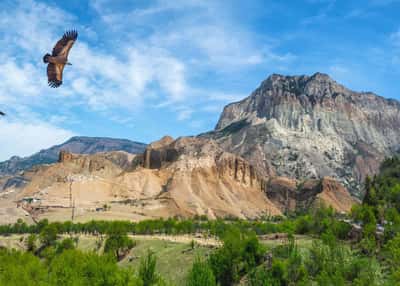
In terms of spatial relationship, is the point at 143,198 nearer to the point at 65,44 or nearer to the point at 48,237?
the point at 48,237

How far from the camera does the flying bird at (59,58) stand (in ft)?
52.4

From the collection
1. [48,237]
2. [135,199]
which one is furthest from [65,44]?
[135,199]

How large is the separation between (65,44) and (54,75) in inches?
59.0

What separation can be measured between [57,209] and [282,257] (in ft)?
375

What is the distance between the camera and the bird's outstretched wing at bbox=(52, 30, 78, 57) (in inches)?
653

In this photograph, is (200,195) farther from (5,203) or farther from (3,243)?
(3,243)

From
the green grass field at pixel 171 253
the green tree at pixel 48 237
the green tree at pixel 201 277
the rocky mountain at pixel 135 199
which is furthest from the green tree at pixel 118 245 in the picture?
the rocky mountain at pixel 135 199

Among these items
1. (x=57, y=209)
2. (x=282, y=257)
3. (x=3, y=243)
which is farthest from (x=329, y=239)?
(x=57, y=209)

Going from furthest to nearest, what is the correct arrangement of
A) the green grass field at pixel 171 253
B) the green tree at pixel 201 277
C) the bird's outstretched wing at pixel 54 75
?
the green grass field at pixel 171 253, the green tree at pixel 201 277, the bird's outstretched wing at pixel 54 75

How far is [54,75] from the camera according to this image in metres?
16.0

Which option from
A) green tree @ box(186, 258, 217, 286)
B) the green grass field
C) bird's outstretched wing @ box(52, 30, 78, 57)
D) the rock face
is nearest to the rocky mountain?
the rock face

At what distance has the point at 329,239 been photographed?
54.8 m

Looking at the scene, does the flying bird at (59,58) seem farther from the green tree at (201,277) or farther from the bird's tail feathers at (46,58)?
the green tree at (201,277)

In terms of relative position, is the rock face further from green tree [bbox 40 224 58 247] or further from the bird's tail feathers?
the bird's tail feathers
